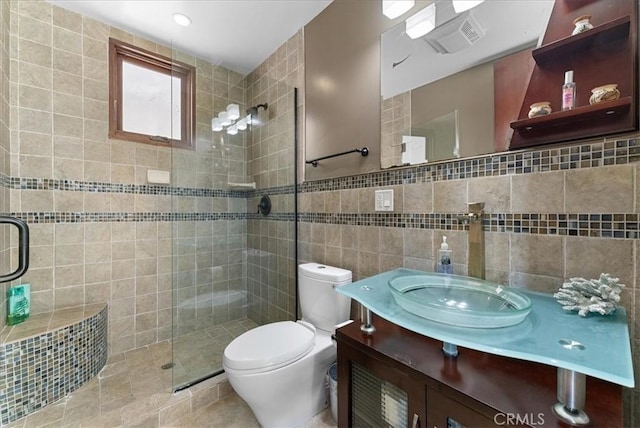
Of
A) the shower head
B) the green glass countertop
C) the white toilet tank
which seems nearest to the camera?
the green glass countertop

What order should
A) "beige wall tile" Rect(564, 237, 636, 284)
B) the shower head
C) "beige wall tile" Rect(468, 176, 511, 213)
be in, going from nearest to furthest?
"beige wall tile" Rect(564, 237, 636, 284)
"beige wall tile" Rect(468, 176, 511, 213)
the shower head

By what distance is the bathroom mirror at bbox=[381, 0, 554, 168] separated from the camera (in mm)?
1073

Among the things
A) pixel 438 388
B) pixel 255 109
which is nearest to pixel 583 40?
pixel 438 388

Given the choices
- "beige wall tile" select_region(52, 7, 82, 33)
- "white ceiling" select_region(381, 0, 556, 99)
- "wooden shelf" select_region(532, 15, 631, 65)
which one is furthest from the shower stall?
"wooden shelf" select_region(532, 15, 631, 65)

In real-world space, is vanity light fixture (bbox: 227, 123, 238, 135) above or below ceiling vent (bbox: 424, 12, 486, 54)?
below

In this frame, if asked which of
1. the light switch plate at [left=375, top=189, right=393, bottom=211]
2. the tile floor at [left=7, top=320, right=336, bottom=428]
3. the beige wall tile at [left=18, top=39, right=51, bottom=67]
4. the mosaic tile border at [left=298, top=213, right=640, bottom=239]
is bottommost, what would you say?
the tile floor at [left=7, top=320, right=336, bottom=428]

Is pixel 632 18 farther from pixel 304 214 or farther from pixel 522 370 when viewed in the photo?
pixel 304 214

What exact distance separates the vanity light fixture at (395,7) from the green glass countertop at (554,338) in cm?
153

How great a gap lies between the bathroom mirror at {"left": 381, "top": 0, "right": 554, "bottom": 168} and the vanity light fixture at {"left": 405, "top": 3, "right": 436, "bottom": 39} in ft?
0.08

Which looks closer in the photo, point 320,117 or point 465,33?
point 465,33

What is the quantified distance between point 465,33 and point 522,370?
1.38 metres

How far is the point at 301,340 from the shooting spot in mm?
1405

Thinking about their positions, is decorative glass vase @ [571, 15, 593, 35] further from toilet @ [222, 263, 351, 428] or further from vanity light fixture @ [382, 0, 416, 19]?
toilet @ [222, 263, 351, 428]

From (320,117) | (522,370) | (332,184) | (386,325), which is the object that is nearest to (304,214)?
(332,184)
